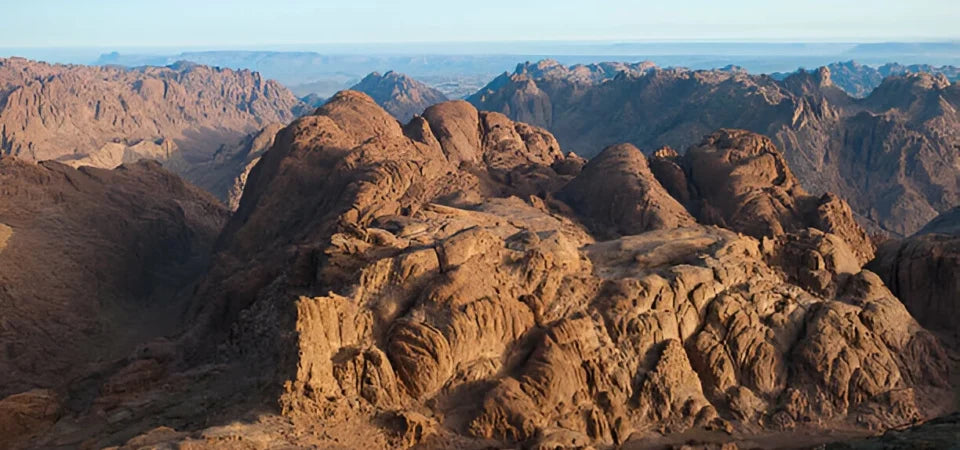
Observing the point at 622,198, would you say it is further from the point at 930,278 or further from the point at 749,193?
the point at 930,278

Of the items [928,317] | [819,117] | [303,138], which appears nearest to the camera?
[928,317]

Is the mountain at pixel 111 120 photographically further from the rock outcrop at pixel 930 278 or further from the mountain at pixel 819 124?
the rock outcrop at pixel 930 278

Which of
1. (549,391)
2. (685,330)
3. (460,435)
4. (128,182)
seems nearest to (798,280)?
(685,330)

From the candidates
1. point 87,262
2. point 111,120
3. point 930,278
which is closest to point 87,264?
point 87,262

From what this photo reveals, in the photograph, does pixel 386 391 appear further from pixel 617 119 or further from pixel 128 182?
pixel 617 119

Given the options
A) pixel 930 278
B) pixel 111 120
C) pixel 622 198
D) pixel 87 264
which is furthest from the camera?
pixel 111 120

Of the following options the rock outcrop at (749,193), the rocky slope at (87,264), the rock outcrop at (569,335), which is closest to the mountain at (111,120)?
the rocky slope at (87,264)
